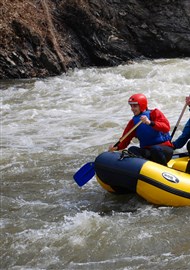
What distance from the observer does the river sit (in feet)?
12.9

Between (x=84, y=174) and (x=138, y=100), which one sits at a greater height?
(x=138, y=100)

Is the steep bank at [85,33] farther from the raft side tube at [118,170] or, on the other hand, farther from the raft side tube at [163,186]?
the raft side tube at [163,186]

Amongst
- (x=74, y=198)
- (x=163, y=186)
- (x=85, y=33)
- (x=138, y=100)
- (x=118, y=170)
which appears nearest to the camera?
(x=163, y=186)

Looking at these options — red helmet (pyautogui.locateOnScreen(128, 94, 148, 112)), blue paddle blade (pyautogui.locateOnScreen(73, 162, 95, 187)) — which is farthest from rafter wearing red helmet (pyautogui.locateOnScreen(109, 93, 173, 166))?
blue paddle blade (pyautogui.locateOnScreen(73, 162, 95, 187))

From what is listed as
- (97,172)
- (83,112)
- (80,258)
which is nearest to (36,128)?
(83,112)

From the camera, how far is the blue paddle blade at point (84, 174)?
17.3 ft

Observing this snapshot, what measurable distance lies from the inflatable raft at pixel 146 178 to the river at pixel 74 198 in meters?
0.13

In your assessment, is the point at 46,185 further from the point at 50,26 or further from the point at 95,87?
the point at 50,26

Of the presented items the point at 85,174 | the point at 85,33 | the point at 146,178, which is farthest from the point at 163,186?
the point at 85,33

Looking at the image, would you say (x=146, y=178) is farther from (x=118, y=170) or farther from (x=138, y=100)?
(x=138, y=100)

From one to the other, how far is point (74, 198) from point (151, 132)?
1151 millimetres

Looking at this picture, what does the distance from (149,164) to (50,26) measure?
32.6 feet

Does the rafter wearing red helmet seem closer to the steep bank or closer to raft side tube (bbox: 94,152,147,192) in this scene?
raft side tube (bbox: 94,152,147,192)

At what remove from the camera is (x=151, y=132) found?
5301 millimetres
